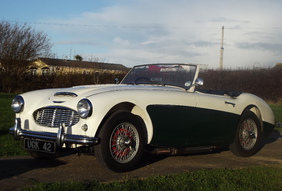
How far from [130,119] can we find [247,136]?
2.64 meters

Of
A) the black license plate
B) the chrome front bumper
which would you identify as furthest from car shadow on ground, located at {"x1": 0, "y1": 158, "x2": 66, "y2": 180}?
the chrome front bumper

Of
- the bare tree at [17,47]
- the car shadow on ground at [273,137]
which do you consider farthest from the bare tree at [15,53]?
the car shadow on ground at [273,137]

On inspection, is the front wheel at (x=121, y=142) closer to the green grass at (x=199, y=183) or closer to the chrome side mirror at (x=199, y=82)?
the green grass at (x=199, y=183)

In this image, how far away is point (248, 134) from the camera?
6.51m

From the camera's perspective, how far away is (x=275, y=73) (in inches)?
969

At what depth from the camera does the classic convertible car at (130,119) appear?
4559mm

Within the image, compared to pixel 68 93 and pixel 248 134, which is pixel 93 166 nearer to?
pixel 68 93

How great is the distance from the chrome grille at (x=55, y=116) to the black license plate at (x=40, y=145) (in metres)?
0.24

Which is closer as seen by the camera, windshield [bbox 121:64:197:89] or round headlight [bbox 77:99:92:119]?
round headlight [bbox 77:99:92:119]

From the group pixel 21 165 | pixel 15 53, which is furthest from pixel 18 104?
pixel 15 53

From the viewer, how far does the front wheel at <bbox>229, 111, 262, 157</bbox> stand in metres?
6.34

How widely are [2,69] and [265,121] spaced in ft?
78.2

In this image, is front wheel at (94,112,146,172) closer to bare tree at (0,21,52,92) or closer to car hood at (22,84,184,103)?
car hood at (22,84,184,103)

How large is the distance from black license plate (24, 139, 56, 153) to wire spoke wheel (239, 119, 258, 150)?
332 centimetres
